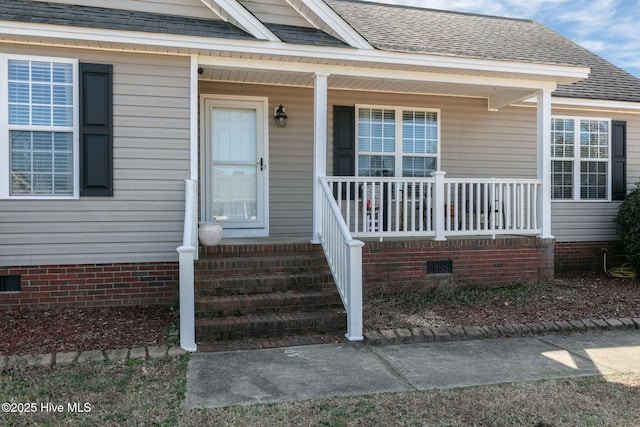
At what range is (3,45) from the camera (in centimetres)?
524

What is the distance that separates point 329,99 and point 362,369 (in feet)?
15.3

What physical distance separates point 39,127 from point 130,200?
4.10 feet

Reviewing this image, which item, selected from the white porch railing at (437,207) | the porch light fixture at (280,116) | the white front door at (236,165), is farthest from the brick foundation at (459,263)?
the porch light fixture at (280,116)

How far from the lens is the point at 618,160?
865 centimetres

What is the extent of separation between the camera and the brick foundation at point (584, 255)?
8.38m

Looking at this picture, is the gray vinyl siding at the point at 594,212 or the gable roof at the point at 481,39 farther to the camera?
the gray vinyl siding at the point at 594,212

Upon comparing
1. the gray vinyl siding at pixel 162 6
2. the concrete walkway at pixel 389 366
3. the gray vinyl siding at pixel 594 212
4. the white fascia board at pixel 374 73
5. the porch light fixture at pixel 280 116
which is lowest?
the concrete walkway at pixel 389 366

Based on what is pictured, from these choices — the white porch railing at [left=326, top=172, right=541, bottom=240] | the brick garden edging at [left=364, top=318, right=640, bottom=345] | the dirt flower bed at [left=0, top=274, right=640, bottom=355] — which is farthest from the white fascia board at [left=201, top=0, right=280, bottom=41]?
the brick garden edging at [left=364, top=318, right=640, bottom=345]

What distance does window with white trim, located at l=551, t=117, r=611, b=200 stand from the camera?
8477 mm

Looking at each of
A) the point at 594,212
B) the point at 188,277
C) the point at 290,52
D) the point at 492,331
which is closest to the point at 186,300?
the point at 188,277

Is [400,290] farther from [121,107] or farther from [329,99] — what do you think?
[121,107]

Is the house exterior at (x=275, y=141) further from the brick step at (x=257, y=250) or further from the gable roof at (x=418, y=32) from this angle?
the brick step at (x=257, y=250)

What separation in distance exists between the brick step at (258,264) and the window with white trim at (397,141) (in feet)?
7.85

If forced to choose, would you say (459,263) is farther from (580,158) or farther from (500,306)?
(580,158)
